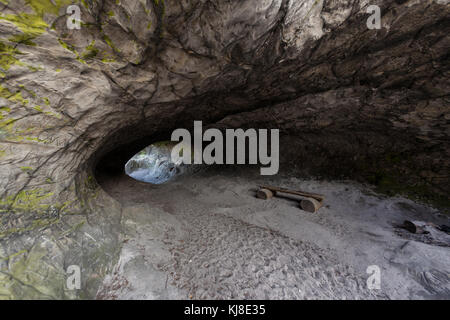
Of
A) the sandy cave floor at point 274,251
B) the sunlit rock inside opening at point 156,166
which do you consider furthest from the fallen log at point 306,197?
the sunlit rock inside opening at point 156,166

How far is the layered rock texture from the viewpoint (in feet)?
8.39

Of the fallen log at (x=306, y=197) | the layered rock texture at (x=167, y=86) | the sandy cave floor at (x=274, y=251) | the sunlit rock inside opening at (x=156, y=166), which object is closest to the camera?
the layered rock texture at (x=167, y=86)

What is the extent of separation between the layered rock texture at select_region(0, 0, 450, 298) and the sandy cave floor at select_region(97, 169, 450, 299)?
0.67 meters

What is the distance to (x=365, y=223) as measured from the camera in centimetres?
489

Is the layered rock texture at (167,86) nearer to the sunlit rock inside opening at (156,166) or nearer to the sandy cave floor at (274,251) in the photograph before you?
the sandy cave floor at (274,251)

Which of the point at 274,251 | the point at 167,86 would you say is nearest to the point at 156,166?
the point at 167,86

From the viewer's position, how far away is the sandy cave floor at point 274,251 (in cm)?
294

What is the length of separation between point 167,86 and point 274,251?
455cm

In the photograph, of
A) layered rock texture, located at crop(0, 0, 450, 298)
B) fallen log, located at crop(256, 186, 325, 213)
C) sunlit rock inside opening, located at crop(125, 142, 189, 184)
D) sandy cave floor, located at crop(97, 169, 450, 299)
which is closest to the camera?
layered rock texture, located at crop(0, 0, 450, 298)

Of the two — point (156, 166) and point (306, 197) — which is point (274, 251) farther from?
point (156, 166)

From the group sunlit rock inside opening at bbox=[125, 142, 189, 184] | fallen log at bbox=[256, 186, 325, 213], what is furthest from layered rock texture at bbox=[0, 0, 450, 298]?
sunlit rock inside opening at bbox=[125, 142, 189, 184]

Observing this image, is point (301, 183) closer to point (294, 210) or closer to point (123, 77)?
point (294, 210)

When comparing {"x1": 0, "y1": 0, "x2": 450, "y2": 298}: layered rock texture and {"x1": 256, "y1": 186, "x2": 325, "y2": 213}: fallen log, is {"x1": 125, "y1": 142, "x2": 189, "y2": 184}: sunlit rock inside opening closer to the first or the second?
{"x1": 256, "y1": 186, "x2": 325, "y2": 213}: fallen log

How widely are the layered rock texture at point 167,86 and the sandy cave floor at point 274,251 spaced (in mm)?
674
